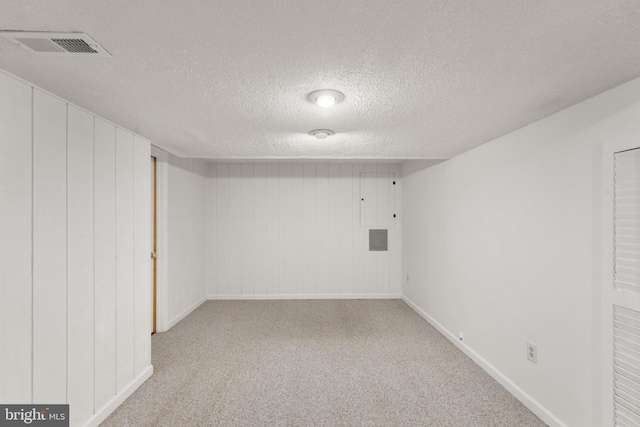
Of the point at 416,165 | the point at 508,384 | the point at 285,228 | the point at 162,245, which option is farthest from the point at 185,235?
the point at 508,384

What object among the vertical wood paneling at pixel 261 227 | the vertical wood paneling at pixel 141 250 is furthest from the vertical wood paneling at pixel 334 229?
the vertical wood paneling at pixel 141 250

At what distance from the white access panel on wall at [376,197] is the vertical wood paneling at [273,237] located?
5.01ft

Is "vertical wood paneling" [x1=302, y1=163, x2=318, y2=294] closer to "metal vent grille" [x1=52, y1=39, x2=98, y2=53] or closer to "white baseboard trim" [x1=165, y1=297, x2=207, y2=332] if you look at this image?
"white baseboard trim" [x1=165, y1=297, x2=207, y2=332]

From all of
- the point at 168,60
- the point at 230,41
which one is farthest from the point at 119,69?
the point at 230,41

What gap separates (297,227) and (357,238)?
1.10 m

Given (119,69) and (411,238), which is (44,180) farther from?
(411,238)

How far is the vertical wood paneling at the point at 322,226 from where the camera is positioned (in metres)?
5.13

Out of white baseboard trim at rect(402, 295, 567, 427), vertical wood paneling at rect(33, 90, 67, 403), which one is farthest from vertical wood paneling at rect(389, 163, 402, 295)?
vertical wood paneling at rect(33, 90, 67, 403)

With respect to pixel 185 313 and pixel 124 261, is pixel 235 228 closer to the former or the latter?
pixel 185 313

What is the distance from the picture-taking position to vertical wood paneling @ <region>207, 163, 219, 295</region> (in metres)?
5.08

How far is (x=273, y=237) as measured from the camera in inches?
201

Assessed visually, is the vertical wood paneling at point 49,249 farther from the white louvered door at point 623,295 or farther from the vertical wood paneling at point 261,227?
the vertical wood paneling at point 261,227

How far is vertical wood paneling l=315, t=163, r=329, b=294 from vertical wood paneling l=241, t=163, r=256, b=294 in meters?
1.16

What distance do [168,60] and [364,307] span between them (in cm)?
424
